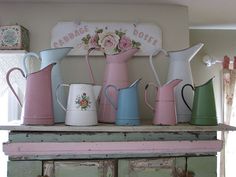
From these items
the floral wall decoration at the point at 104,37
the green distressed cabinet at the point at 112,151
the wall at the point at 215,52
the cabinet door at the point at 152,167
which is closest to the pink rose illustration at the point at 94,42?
the floral wall decoration at the point at 104,37

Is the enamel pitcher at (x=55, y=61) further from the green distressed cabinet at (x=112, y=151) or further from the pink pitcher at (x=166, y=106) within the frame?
the pink pitcher at (x=166, y=106)

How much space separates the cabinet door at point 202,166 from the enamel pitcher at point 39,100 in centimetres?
51

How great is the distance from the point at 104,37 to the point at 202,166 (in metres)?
0.67

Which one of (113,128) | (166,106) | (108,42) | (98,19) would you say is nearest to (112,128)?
(113,128)

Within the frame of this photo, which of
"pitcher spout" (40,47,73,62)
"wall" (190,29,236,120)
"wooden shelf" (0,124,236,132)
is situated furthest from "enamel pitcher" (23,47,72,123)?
"wall" (190,29,236,120)

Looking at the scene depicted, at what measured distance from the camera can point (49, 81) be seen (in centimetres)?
94

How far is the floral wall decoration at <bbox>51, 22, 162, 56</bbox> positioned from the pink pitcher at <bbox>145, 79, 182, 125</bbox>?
0.28 metres

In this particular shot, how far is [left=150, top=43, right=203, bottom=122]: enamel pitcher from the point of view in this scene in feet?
3.45

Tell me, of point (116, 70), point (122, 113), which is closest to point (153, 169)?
point (122, 113)

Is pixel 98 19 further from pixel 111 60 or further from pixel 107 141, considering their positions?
pixel 107 141

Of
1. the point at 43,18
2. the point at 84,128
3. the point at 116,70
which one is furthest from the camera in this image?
the point at 43,18

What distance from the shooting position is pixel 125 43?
3.92 ft

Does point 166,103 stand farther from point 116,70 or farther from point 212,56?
point 212,56

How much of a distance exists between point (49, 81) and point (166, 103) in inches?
16.8
